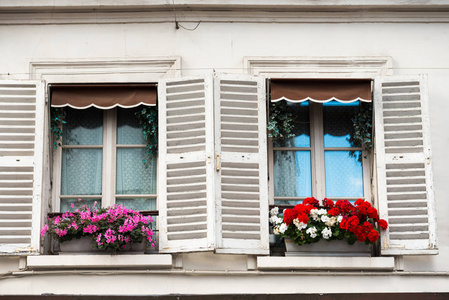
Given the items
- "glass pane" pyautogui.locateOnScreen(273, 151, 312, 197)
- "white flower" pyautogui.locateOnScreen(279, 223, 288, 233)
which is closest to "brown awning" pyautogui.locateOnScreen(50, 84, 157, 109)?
"glass pane" pyautogui.locateOnScreen(273, 151, 312, 197)

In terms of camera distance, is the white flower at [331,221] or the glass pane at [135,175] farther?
the glass pane at [135,175]

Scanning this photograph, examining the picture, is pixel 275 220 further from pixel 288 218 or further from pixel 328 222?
pixel 328 222

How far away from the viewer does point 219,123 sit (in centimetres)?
898

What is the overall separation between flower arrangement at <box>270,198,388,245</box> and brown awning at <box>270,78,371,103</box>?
3.55ft

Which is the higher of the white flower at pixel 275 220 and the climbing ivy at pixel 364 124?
the climbing ivy at pixel 364 124

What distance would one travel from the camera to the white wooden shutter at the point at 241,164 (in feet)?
28.9

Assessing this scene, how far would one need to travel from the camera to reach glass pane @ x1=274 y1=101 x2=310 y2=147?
375 inches

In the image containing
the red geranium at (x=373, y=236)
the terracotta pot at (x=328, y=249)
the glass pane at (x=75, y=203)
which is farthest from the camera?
the glass pane at (x=75, y=203)

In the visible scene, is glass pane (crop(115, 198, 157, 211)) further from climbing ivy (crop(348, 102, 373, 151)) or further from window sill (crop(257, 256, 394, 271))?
climbing ivy (crop(348, 102, 373, 151))

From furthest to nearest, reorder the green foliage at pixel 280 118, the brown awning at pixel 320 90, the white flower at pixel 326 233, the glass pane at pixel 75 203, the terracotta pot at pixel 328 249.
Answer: the glass pane at pixel 75 203 < the green foliage at pixel 280 118 < the brown awning at pixel 320 90 < the terracotta pot at pixel 328 249 < the white flower at pixel 326 233

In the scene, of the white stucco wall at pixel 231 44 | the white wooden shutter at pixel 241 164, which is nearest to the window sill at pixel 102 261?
the white wooden shutter at pixel 241 164

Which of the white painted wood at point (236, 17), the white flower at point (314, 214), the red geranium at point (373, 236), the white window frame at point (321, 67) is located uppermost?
the white painted wood at point (236, 17)

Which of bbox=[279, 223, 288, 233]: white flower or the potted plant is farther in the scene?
bbox=[279, 223, 288, 233]: white flower

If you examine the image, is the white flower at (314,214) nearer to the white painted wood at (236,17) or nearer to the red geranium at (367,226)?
the red geranium at (367,226)
